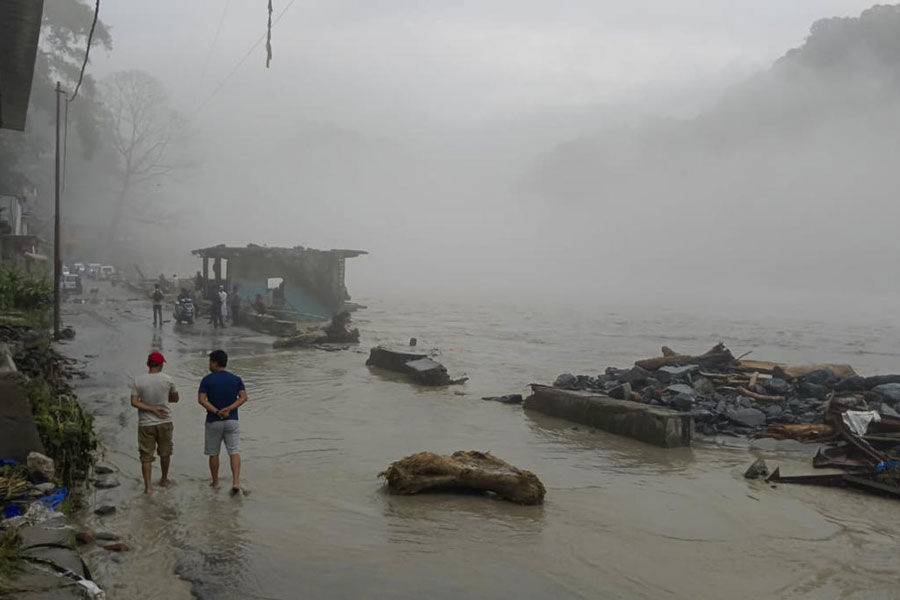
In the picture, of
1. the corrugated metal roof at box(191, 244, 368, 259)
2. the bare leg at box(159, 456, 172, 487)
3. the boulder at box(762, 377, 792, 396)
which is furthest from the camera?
the corrugated metal roof at box(191, 244, 368, 259)

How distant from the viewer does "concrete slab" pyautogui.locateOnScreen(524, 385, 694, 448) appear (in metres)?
12.4

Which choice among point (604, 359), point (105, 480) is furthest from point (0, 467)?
point (604, 359)

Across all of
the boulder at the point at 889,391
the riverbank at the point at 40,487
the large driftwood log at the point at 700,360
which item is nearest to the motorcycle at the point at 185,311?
the large driftwood log at the point at 700,360

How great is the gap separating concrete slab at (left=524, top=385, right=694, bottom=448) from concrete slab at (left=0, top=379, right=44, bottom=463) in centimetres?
936

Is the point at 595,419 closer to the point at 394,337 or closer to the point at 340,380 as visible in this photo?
the point at 340,380

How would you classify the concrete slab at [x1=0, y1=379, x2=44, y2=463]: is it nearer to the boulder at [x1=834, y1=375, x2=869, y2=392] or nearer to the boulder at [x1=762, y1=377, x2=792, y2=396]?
the boulder at [x1=762, y1=377, x2=792, y2=396]

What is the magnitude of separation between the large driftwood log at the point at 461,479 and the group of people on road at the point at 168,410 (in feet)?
6.13

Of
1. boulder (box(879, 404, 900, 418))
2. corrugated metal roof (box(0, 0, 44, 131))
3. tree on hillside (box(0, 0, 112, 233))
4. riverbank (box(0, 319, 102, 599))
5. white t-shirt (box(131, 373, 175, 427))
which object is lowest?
boulder (box(879, 404, 900, 418))

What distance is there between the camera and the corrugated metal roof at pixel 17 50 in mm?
7680

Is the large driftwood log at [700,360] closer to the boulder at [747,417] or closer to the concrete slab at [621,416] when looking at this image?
the boulder at [747,417]

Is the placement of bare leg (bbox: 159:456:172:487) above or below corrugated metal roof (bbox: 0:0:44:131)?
below

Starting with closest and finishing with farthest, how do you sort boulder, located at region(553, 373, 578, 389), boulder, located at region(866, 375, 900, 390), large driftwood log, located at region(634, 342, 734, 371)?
boulder, located at region(866, 375, 900, 390), boulder, located at region(553, 373, 578, 389), large driftwood log, located at region(634, 342, 734, 371)

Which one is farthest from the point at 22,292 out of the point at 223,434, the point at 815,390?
the point at 815,390

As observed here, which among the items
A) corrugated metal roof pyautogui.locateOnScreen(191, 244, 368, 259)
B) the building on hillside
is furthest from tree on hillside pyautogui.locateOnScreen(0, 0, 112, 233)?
corrugated metal roof pyautogui.locateOnScreen(191, 244, 368, 259)
